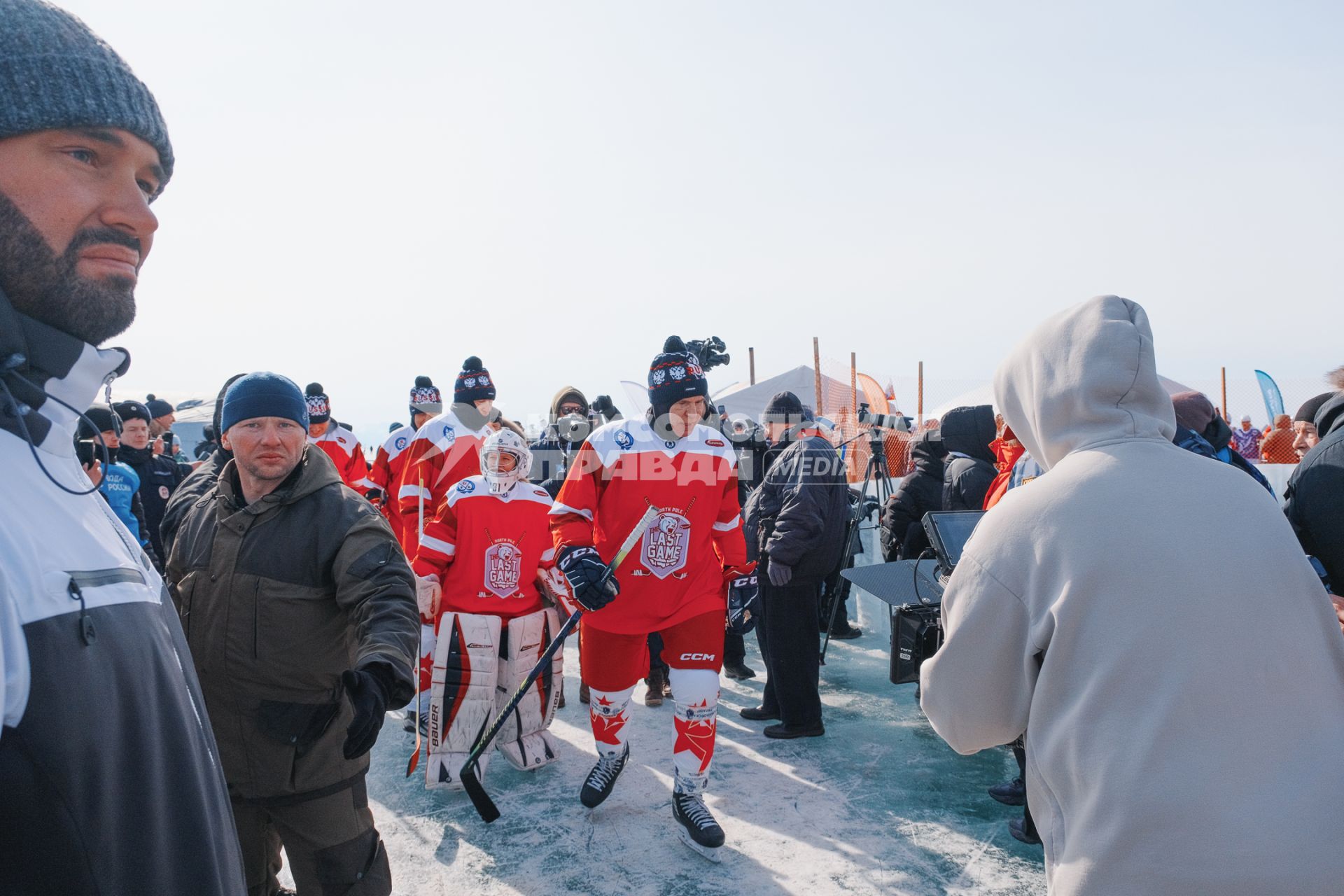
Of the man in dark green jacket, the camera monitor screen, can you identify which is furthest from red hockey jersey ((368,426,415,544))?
the camera monitor screen

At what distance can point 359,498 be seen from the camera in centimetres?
248

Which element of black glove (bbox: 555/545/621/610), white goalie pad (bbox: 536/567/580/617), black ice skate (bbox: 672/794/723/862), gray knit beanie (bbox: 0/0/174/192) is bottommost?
black ice skate (bbox: 672/794/723/862)

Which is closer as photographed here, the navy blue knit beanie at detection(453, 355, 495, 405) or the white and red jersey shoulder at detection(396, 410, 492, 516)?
the white and red jersey shoulder at detection(396, 410, 492, 516)

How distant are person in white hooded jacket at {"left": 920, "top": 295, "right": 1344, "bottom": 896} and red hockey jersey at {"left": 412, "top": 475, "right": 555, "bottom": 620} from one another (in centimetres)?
304

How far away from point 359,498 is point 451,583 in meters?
1.88

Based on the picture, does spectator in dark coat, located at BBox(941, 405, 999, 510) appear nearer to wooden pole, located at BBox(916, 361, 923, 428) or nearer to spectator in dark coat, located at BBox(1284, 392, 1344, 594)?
spectator in dark coat, located at BBox(1284, 392, 1344, 594)

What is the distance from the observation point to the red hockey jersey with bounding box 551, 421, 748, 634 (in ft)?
12.3

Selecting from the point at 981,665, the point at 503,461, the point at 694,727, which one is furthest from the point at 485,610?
the point at 981,665

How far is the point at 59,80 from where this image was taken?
998 millimetres

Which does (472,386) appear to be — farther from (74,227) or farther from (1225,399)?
(1225,399)

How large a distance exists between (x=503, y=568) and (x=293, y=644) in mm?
1981

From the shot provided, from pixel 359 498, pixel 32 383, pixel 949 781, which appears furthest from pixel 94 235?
pixel 949 781

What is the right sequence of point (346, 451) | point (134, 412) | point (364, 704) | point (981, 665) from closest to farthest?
point (981, 665), point (364, 704), point (134, 412), point (346, 451)

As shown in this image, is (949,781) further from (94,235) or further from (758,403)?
(758,403)
